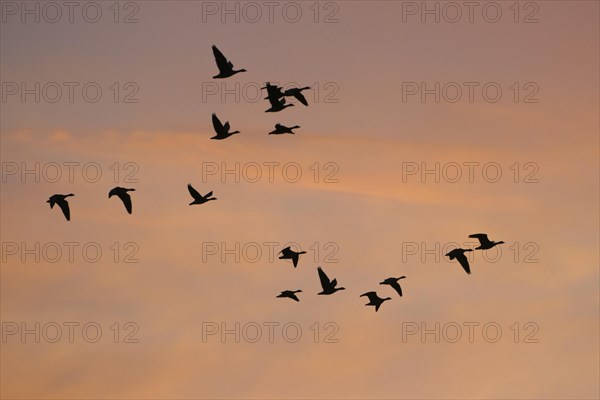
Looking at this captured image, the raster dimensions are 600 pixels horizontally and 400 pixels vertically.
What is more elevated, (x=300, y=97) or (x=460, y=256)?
(x=300, y=97)

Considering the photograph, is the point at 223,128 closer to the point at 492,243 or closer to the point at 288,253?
the point at 288,253

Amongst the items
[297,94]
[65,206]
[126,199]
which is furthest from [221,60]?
[65,206]

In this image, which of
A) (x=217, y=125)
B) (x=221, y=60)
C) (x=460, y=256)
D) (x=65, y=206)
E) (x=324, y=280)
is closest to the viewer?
(x=221, y=60)

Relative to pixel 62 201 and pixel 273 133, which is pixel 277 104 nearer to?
pixel 273 133

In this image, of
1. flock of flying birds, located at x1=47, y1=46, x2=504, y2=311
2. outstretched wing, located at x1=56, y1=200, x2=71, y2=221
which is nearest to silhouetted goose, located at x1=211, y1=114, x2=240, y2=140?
flock of flying birds, located at x1=47, y1=46, x2=504, y2=311

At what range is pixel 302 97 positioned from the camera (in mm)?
81875

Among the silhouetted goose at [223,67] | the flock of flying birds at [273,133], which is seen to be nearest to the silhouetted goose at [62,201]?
the flock of flying birds at [273,133]

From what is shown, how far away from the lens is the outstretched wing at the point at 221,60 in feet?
252

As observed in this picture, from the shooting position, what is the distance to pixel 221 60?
77.1 meters

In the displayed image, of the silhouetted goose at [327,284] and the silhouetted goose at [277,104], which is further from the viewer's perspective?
the silhouetted goose at [327,284]

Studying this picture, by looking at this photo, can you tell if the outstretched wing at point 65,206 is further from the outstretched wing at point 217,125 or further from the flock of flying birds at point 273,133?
the outstretched wing at point 217,125

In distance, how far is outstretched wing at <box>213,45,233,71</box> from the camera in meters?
76.8

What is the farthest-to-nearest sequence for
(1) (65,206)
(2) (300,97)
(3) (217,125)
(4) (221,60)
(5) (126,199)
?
1. (1) (65,206)
2. (5) (126,199)
3. (2) (300,97)
4. (3) (217,125)
5. (4) (221,60)

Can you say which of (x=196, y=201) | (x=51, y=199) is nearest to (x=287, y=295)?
(x=196, y=201)
